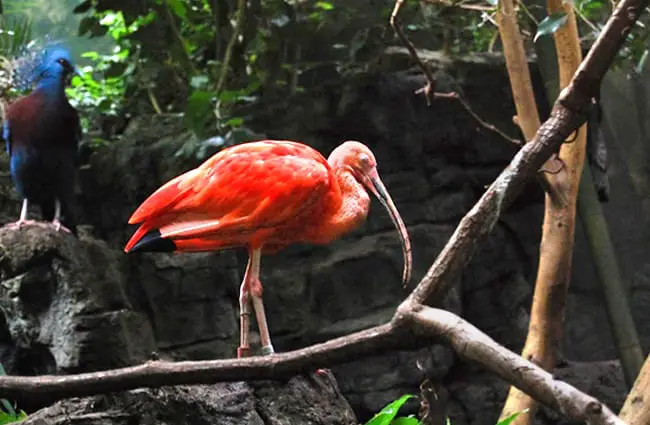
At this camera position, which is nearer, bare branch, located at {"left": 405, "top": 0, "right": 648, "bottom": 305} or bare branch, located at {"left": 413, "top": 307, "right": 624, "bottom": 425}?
bare branch, located at {"left": 413, "top": 307, "right": 624, "bottom": 425}

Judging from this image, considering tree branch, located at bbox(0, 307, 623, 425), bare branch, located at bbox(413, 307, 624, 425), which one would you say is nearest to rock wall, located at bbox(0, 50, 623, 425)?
tree branch, located at bbox(0, 307, 623, 425)

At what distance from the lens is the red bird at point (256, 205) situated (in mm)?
1625

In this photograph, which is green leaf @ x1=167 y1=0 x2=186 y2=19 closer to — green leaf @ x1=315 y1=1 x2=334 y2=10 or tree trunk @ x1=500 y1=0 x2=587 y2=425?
green leaf @ x1=315 y1=1 x2=334 y2=10

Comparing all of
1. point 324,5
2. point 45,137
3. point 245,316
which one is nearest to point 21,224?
point 45,137

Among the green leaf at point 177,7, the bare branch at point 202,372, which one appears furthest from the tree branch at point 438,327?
the green leaf at point 177,7

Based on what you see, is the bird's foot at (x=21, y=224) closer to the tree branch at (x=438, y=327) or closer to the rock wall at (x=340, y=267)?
the rock wall at (x=340, y=267)

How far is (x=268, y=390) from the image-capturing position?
1.60 metres

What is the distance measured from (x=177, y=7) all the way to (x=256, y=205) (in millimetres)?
1646

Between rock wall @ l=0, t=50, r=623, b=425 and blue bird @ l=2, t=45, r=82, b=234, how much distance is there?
18cm

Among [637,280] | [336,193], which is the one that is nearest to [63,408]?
[336,193]

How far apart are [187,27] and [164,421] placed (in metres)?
2.15

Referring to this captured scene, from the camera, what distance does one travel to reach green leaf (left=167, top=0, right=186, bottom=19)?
299 cm

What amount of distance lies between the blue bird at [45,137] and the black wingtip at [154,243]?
104cm

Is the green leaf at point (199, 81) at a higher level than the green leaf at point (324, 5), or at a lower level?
lower
